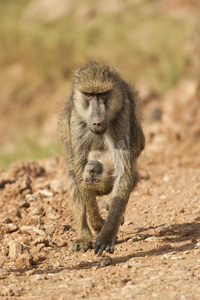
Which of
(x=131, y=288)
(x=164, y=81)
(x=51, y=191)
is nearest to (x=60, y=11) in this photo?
(x=164, y=81)

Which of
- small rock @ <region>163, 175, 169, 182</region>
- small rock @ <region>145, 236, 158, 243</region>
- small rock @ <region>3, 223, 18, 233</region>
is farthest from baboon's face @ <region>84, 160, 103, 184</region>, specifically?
small rock @ <region>163, 175, 169, 182</region>

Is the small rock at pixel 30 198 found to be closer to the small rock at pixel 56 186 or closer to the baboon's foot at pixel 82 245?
the small rock at pixel 56 186

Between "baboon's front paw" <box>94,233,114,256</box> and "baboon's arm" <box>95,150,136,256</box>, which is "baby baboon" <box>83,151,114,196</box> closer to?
"baboon's arm" <box>95,150,136,256</box>

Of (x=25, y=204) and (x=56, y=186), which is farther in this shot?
(x=56, y=186)

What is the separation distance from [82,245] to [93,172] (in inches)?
27.5

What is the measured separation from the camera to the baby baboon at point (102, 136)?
3.90 m

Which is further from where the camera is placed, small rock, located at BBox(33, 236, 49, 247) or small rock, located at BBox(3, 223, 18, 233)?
small rock, located at BBox(3, 223, 18, 233)

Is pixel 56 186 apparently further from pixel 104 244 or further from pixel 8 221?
pixel 104 244

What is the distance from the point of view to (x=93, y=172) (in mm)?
4148

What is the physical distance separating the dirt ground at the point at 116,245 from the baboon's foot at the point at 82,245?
8 cm

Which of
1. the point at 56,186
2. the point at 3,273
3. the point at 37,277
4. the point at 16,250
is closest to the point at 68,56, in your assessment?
the point at 56,186

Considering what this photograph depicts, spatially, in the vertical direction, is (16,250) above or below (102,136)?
below

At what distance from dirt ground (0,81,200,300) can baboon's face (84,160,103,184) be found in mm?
647

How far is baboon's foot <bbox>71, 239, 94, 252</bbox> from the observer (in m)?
4.27
